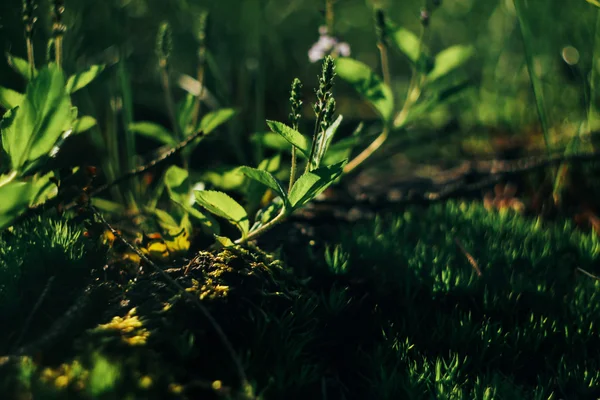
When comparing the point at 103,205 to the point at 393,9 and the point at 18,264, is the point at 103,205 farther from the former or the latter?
the point at 393,9

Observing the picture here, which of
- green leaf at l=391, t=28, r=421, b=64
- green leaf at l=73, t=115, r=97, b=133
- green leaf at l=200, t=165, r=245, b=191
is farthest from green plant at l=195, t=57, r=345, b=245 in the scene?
green leaf at l=391, t=28, r=421, b=64

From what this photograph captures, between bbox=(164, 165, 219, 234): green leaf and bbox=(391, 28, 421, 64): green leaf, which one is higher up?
bbox=(391, 28, 421, 64): green leaf

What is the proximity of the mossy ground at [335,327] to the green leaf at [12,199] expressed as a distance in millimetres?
240

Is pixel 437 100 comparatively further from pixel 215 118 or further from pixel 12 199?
pixel 12 199

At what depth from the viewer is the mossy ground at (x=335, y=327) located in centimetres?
136

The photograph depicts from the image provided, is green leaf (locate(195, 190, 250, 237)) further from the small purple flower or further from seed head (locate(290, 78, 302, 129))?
the small purple flower

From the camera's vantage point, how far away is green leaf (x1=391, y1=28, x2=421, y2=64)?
8.22 ft

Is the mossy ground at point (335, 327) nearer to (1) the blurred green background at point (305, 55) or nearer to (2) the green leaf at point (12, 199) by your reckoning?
(2) the green leaf at point (12, 199)

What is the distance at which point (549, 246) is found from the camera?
91.1 inches

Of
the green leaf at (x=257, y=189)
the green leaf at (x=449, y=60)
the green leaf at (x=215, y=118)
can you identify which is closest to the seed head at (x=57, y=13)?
the green leaf at (x=215, y=118)

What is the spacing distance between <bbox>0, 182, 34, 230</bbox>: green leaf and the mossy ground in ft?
0.79

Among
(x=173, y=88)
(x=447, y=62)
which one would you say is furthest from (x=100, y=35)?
(x=447, y=62)

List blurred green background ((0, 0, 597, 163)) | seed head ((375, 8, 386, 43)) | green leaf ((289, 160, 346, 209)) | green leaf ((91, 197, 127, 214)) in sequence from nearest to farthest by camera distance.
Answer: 1. green leaf ((289, 160, 346, 209))
2. green leaf ((91, 197, 127, 214))
3. seed head ((375, 8, 386, 43))
4. blurred green background ((0, 0, 597, 163))

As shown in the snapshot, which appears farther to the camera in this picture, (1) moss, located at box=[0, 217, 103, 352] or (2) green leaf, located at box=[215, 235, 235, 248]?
(2) green leaf, located at box=[215, 235, 235, 248]
